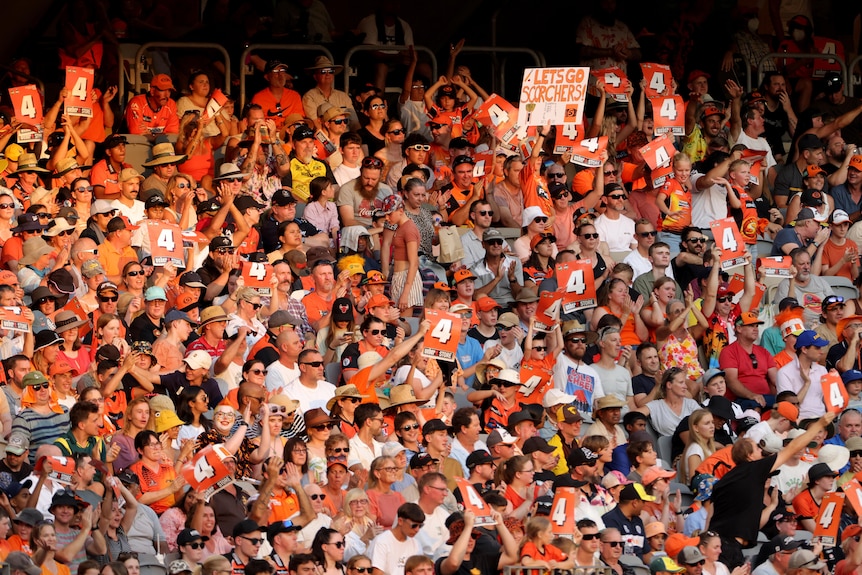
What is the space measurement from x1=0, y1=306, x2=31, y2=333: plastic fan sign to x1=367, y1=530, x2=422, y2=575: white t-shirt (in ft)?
9.93

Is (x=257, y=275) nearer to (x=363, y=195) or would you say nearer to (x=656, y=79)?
(x=363, y=195)

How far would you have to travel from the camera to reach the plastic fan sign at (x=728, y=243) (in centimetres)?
1778

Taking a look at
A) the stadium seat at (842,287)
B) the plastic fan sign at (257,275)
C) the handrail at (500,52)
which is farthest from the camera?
the handrail at (500,52)

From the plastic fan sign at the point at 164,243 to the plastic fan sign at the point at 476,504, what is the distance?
381 centimetres

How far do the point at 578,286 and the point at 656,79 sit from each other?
357 cm

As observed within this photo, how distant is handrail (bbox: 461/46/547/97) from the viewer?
810 inches

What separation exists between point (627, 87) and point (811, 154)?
1845mm

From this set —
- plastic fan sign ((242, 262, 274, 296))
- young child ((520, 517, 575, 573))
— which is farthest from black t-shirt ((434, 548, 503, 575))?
plastic fan sign ((242, 262, 274, 296))

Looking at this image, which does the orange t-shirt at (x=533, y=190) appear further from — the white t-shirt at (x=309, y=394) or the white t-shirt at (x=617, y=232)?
the white t-shirt at (x=309, y=394)

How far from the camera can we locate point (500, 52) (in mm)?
21422

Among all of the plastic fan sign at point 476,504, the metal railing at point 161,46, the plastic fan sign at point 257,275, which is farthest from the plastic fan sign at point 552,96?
the plastic fan sign at point 476,504

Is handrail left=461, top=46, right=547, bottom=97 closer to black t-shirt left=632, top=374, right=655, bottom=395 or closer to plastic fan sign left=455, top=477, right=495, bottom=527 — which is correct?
black t-shirt left=632, top=374, right=655, bottom=395

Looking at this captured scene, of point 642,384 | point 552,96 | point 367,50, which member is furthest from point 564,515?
point 367,50

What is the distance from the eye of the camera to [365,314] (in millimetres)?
16516
